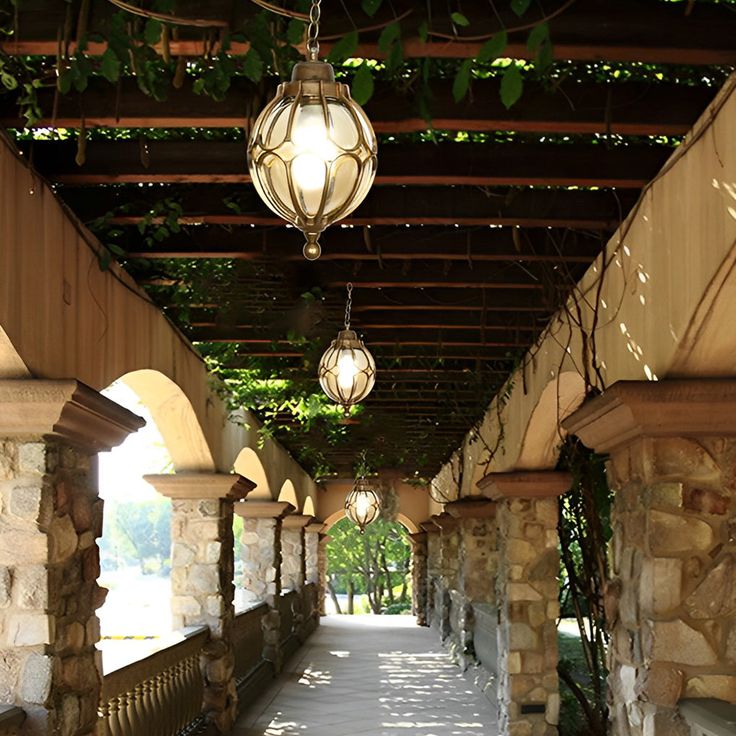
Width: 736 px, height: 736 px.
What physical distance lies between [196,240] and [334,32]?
2.34 metres

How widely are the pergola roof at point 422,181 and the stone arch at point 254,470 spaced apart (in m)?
3.44

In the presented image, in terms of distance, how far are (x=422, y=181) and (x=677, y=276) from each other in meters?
0.99

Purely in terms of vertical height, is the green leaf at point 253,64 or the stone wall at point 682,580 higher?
the green leaf at point 253,64

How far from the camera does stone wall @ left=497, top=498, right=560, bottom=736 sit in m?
7.99

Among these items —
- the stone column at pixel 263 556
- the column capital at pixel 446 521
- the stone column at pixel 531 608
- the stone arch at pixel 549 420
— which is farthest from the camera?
the column capital at pixel 446 521

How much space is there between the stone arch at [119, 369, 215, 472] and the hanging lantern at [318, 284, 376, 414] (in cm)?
99

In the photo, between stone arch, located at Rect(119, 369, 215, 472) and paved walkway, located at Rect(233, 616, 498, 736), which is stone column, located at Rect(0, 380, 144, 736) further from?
paved walkway, located at Rect(233, 616, 498, 736)

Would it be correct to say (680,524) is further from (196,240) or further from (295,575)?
(295,575)

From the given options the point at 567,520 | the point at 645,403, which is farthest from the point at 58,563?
the point at 567,520

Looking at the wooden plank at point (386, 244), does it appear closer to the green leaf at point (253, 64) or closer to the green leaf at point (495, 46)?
the green leaf at point (253, 64)

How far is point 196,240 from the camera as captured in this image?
5219 millimetres

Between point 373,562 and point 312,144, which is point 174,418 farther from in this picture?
point 373,562

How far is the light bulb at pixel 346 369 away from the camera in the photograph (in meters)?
5.73

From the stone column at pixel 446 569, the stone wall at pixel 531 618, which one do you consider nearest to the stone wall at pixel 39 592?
the stone wall at pixel 531 618
